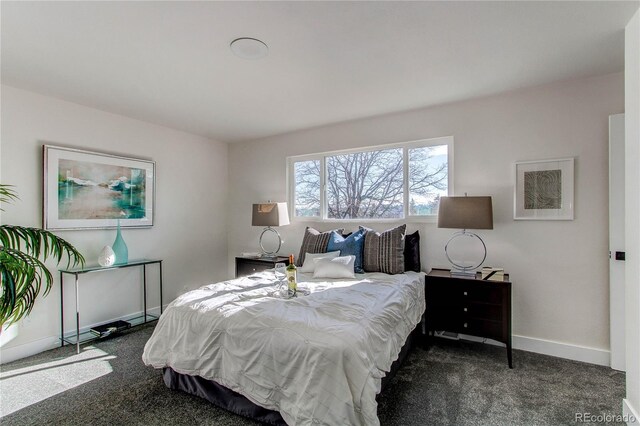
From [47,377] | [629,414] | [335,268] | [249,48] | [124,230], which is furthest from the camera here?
[124,230]

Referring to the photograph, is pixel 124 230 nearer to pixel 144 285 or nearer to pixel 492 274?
pixel 144 285

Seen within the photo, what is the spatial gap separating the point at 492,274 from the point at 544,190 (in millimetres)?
903

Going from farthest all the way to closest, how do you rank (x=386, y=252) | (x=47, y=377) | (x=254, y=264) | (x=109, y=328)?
(x=254, y=264)
(x=109, y=328)
(x=386, y=252)
(x=47, y=377)

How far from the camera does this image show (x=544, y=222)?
9.49ft

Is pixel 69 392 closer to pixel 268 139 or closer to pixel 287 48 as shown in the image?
pixel 287 48

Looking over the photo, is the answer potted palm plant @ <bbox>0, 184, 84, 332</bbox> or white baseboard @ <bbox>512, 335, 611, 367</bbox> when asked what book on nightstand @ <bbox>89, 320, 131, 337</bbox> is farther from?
white baseboard @ <bbox>512, 335, 611, 367</bbox>

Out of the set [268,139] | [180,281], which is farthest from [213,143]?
[180,281]

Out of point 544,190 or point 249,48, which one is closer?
point 249,48

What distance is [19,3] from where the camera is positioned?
1.75 m

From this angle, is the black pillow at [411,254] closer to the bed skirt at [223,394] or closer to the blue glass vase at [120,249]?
the bed skirt at [223,394]

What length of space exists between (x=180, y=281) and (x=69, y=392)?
84.5 inches

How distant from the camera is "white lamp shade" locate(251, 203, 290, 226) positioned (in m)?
4.04

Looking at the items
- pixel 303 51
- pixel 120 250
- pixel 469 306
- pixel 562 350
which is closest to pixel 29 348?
pixel 120 250

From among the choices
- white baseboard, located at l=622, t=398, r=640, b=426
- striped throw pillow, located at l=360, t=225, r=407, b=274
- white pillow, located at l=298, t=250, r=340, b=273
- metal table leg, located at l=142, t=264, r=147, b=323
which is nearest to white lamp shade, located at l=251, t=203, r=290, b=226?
white pillow, located at l=298, t=250, r=340, b=273
